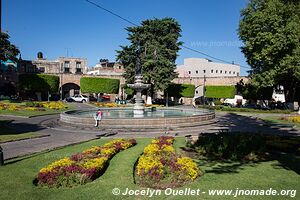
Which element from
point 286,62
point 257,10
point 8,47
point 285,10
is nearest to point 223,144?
point 286,62

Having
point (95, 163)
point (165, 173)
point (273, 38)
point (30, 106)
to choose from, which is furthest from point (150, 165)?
point (30, 106)

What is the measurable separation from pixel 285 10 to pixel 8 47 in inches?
1724

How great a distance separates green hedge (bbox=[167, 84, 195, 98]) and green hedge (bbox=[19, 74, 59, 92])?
25.3 m

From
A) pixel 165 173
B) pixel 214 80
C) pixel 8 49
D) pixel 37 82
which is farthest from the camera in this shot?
pixel 214 80

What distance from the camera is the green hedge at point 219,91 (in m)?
59.5

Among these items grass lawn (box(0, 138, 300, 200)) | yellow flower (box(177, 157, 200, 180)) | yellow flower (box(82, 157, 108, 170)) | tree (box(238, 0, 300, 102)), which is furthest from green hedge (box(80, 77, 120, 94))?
yellow flower (box(177, 157, 200, 180))

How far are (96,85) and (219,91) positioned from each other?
26819 mm

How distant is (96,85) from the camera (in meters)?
60.2

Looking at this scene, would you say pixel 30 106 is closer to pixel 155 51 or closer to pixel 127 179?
pixel 155 51

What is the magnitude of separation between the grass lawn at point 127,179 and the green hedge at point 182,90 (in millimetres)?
52446

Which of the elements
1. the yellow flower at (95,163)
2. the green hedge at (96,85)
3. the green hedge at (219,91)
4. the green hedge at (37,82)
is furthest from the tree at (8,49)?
the yellow flower at (95,163)

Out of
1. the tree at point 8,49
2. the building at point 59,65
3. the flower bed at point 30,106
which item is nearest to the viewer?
the flower bed at point 30,106

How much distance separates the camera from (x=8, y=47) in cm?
4872

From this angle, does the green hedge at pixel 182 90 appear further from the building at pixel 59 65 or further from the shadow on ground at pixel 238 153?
the shadow on ground at pixel 238 153
